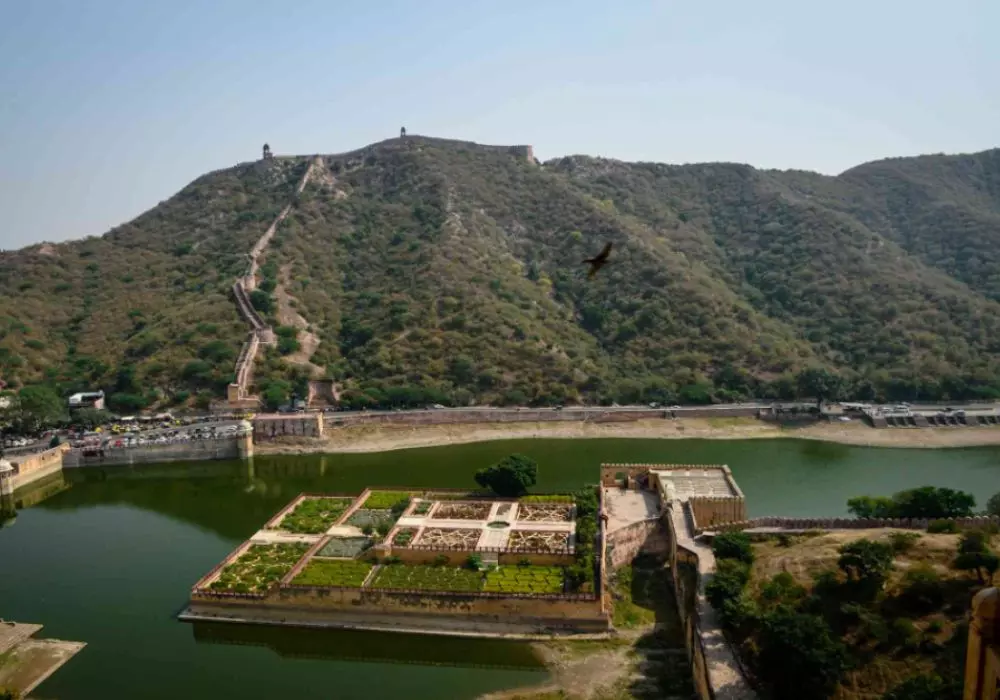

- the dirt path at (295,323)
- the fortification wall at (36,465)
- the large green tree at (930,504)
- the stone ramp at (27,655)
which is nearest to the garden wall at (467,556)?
the stone ramp at (27,655)

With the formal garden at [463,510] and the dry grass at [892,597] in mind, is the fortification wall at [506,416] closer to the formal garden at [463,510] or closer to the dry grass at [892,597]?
the formal garden at [463,510]

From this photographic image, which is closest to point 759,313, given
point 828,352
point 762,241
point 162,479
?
point 828,352

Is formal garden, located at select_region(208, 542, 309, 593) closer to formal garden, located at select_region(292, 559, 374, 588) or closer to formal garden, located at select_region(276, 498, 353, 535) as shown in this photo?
formal garden, located at select_region(292, 559, 374, 588)

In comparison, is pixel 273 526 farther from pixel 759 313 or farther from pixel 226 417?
pixel 759 313

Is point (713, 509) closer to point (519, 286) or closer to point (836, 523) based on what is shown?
point (836, 523)

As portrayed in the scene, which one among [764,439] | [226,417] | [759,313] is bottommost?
[764,439]

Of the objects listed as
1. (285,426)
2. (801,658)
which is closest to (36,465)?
(285,426)
